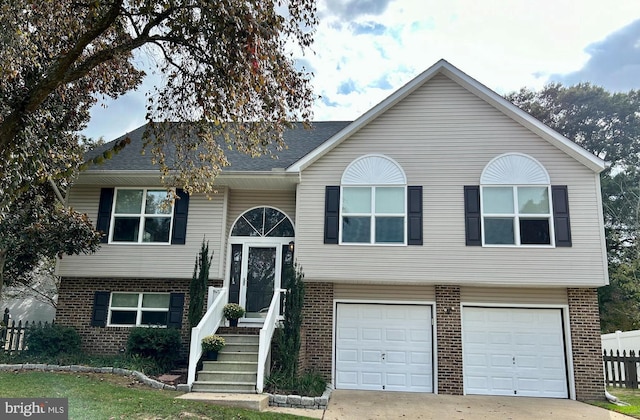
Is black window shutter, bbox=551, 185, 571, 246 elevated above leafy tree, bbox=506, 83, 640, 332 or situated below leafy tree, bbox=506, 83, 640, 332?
below

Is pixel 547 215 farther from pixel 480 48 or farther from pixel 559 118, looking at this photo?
pixel 559 118

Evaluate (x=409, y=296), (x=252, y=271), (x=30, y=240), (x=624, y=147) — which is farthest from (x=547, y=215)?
(x=624, y=147)

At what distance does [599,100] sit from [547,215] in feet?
62.7

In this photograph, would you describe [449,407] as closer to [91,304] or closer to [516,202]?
[516,202]

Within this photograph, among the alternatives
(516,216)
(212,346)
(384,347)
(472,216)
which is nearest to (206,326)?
(212,346)

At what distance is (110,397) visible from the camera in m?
7.98

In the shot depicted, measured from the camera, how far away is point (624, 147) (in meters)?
25.4

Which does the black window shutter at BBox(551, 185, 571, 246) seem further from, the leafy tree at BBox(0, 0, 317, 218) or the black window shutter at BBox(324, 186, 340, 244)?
the leafy tree at BBox(0, 0, 317, 218)

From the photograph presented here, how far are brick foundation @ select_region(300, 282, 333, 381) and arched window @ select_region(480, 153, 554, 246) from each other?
166 inches

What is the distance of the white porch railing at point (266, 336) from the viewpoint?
9.56 metres

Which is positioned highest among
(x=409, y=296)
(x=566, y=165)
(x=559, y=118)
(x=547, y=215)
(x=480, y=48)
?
(x=559, y=118)

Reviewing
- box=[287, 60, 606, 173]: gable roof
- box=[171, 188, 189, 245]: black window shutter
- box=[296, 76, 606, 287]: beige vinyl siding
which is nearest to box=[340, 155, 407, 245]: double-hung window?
box=[296, 76, 606, 287]: beige vinyl siding

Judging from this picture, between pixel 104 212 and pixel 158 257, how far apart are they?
2049 millimetres

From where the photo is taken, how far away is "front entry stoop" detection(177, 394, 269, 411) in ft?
28.2
